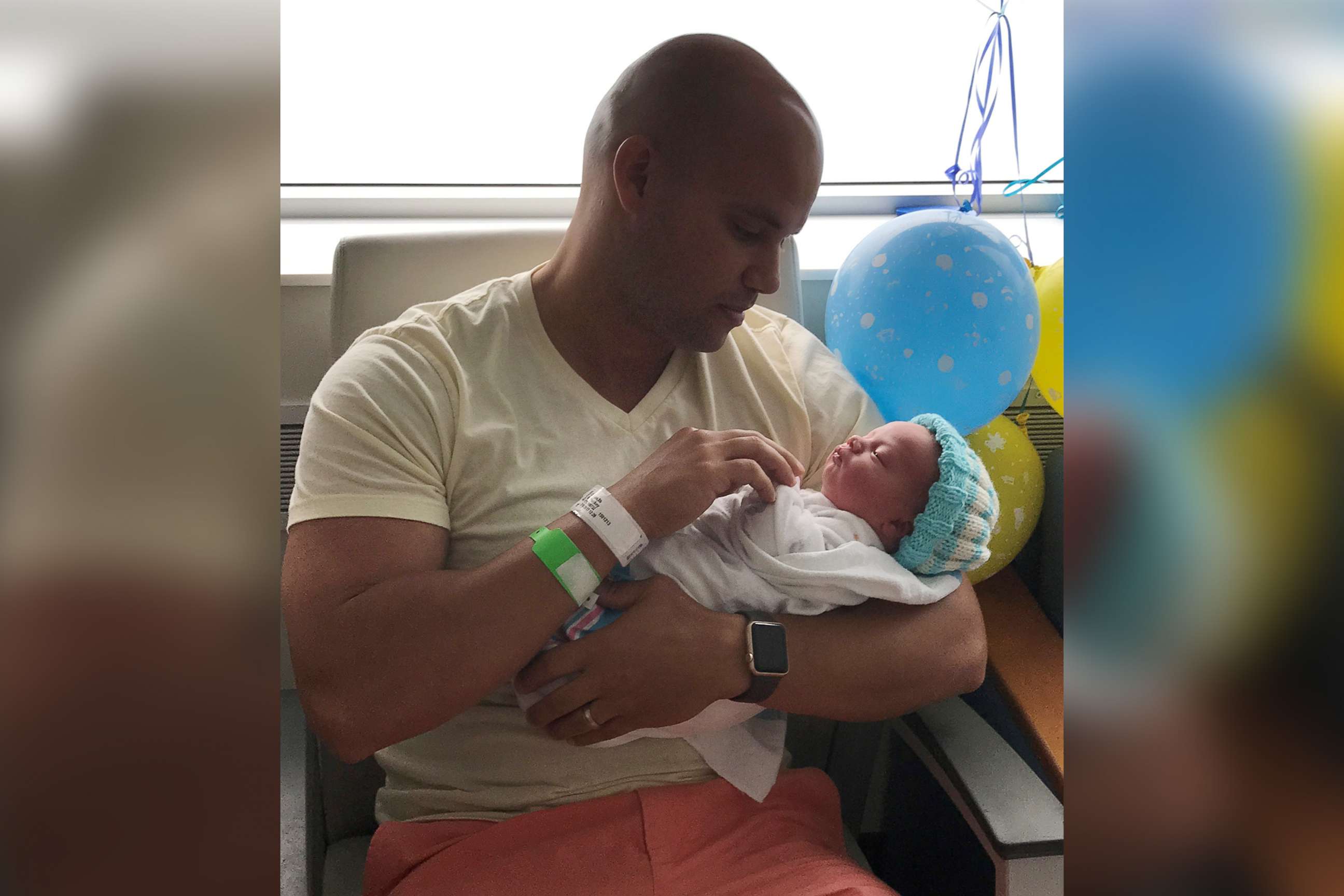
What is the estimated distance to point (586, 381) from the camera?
153cm

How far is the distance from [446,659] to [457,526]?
9.7 inches

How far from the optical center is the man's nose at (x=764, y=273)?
147 cm

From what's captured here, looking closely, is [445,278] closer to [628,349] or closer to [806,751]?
[628,349]

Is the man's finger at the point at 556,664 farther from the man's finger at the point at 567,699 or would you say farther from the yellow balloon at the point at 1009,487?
the yellow balloon at the point at 1009,487

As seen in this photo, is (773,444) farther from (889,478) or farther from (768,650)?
(768,650)

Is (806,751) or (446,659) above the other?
(446,659)

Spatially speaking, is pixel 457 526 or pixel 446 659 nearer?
pixel 446 659

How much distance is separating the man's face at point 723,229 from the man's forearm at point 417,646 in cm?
A: 44

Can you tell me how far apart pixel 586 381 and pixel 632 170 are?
0.98ft
